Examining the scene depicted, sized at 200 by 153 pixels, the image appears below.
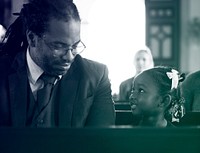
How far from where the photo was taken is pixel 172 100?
1.79 metres

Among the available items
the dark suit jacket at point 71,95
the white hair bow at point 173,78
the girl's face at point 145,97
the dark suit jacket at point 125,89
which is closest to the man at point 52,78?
the dark suit jacket at point 71,95

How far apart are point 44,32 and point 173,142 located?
0.77m

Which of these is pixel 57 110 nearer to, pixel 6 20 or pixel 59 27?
pixel 59 27

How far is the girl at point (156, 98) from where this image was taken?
1.70 metres

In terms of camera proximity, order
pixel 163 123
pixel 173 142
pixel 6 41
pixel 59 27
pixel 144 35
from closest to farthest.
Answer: pixel 173 142 → pixel 59 27 → pixel 6 41 → pixel 163 123 → pixel 144 35

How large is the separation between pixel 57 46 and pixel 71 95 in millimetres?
160

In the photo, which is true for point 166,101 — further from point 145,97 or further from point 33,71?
point 33,71

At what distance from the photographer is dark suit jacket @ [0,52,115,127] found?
1.20 metres

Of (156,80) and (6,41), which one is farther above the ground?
(6,41)

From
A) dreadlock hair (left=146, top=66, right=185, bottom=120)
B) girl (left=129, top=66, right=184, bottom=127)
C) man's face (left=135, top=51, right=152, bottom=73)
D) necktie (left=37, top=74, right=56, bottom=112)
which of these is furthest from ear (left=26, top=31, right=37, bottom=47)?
man's face (left=135, top=51, right=152, bottom=73)

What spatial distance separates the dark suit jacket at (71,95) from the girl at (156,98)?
41cm

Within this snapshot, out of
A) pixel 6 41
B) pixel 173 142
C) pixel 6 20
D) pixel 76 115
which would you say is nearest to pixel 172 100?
pixel 76 115

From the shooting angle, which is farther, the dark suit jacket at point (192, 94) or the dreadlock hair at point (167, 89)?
the dark suit jacket at point (192, 94)

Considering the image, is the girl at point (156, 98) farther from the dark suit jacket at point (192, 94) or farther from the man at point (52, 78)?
the man at point (52, 78)
